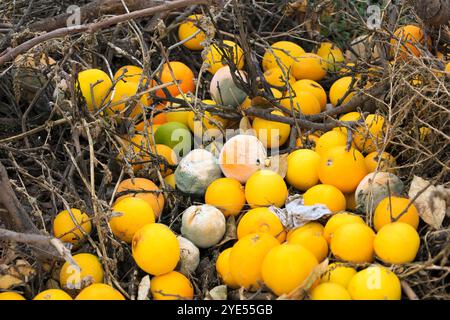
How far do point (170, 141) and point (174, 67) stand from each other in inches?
15.3

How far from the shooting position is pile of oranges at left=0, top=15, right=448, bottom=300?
1986mm

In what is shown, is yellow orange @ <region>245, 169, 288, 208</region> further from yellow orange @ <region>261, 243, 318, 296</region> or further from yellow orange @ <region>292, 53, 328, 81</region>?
yellow orange @ <region>292, 53, 328, 81</region>

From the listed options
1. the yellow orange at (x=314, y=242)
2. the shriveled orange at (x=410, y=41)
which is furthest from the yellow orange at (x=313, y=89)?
the yellow orange at (x=314, y=242)

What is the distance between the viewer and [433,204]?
2.10 metres

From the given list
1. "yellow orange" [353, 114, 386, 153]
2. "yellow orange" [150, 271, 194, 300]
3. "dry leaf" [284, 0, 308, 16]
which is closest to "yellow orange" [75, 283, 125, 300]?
"yellow orange" [150, 271, 194, 300]

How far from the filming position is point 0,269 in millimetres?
2096

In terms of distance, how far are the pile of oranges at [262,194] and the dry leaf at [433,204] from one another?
4cm

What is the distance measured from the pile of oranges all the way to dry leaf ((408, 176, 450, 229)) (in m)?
0.04

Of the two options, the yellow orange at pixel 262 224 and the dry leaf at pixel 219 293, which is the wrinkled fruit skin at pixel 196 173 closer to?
the yellow orange at pixel 262 224

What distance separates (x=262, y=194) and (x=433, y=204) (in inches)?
21.7
